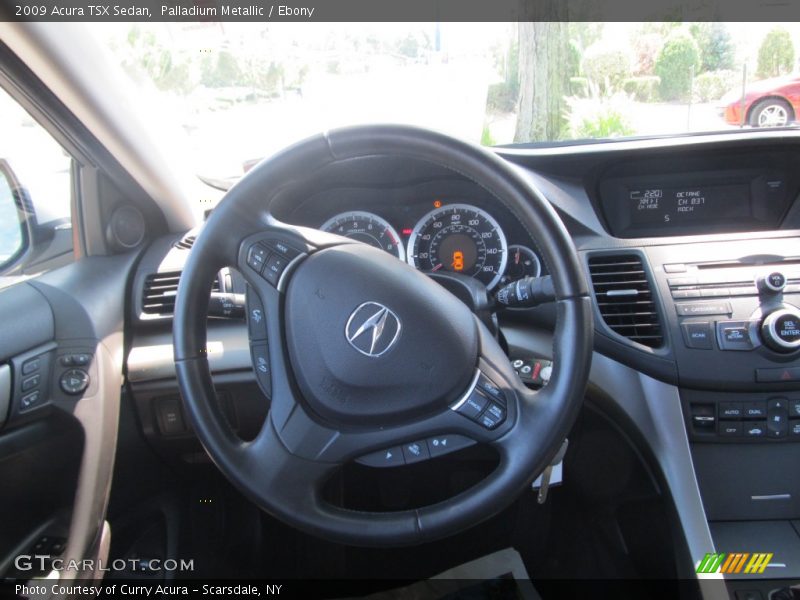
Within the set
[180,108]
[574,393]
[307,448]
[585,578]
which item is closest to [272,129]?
[180,108]

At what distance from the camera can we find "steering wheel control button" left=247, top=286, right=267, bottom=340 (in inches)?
53.8

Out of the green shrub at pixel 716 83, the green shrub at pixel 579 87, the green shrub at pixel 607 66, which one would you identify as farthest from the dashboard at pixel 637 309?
the green shrub at pixel 579 87

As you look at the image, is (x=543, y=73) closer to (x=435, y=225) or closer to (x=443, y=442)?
(x=435, y=225)

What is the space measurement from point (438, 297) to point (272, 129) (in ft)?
4.05

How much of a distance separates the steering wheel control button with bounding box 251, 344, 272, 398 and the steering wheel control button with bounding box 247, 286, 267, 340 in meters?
0.02

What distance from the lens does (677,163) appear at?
2121mm

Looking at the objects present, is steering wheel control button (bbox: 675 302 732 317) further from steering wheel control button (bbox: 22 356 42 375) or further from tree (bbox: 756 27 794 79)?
steering wheel control button (bbox: 22 356 42 375)

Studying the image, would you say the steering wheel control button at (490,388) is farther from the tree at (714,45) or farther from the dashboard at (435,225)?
the tree at (714,45)

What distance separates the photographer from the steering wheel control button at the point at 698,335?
190 centimetres

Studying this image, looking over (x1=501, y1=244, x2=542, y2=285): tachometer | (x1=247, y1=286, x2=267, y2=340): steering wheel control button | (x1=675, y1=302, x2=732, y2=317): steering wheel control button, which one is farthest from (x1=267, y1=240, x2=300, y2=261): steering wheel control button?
(x1=675, y1=302, x2=732, y2=317): steering wheel control button

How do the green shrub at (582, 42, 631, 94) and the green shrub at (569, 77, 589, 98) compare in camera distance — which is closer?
the green shrub at (582, 42, 631, 94)

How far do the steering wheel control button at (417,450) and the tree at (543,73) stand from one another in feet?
7.80

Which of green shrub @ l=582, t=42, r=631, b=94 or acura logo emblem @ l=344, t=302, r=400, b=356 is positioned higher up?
green shrub @ l=582, t=42, r=631, b=94

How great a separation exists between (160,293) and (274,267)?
908 millimetres
